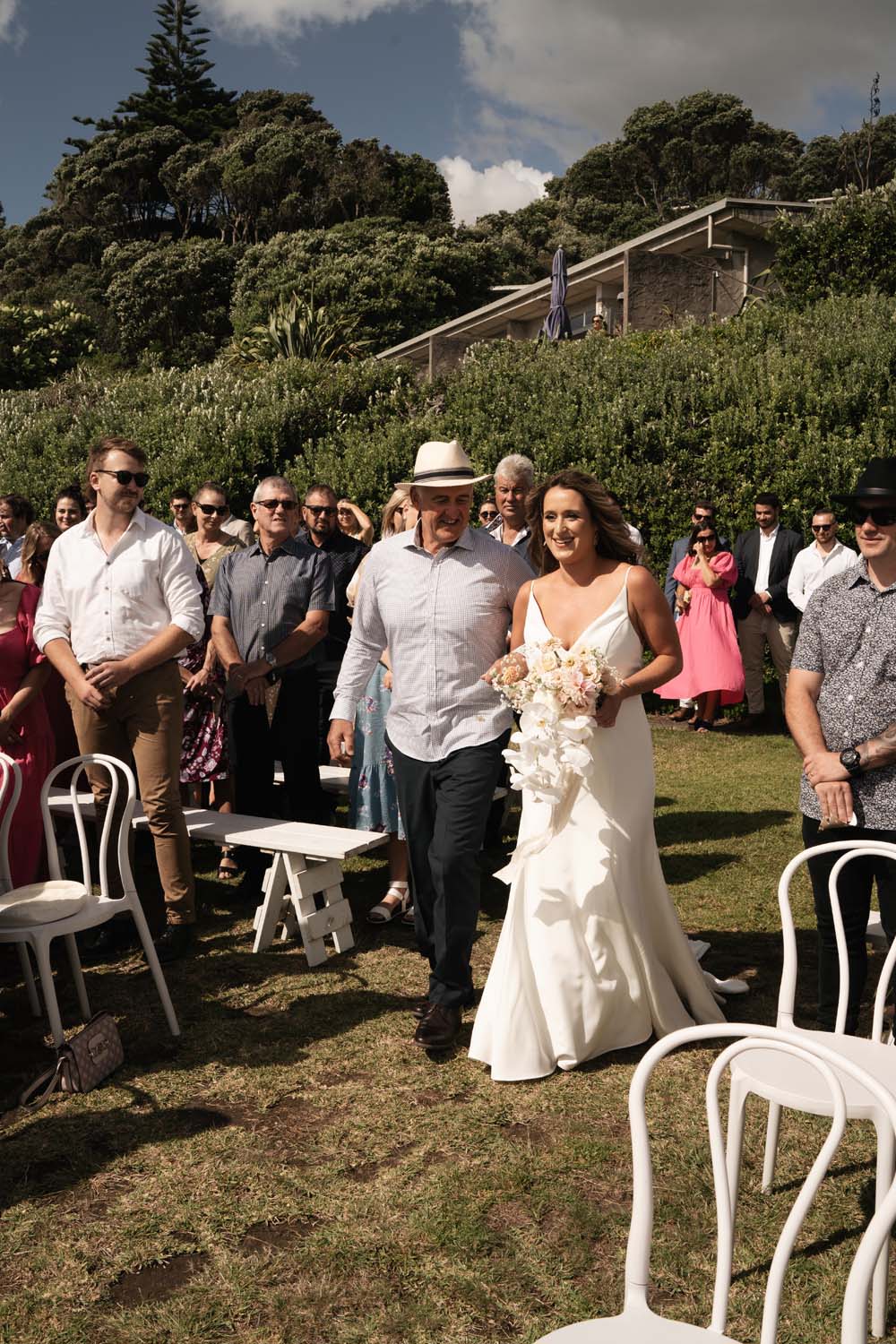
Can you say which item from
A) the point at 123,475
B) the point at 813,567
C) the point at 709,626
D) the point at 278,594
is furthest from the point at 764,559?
the point at 123,475

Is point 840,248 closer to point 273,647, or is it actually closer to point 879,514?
point 273,647

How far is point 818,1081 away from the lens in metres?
2.76

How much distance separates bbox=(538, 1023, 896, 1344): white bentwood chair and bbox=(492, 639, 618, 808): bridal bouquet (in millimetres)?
1990

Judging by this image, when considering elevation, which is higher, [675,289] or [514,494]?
[675,289]

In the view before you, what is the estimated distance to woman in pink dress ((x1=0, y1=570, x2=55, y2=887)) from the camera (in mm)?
5125

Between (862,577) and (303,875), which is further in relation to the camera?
(303,875)

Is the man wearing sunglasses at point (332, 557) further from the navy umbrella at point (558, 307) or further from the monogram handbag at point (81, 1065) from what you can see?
the navy umbrella at point (558, 307)

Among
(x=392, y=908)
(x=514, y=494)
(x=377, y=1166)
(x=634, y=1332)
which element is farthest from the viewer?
(x=514, y=494)

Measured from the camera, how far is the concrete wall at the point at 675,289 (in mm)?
25344

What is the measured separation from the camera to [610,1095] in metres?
4.00

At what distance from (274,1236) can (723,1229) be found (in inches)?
65.7

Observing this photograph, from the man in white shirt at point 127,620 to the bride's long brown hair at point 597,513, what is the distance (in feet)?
5.83

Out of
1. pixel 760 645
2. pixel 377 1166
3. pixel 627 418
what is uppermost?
pixel 627 418

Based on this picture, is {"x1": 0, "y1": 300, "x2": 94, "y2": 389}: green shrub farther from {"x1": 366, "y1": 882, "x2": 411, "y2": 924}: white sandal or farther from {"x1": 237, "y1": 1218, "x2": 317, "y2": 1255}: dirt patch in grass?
{"x1": 237, "y1": 1218, "x2": 317, "y2": 1255}: dirt patch in grass
